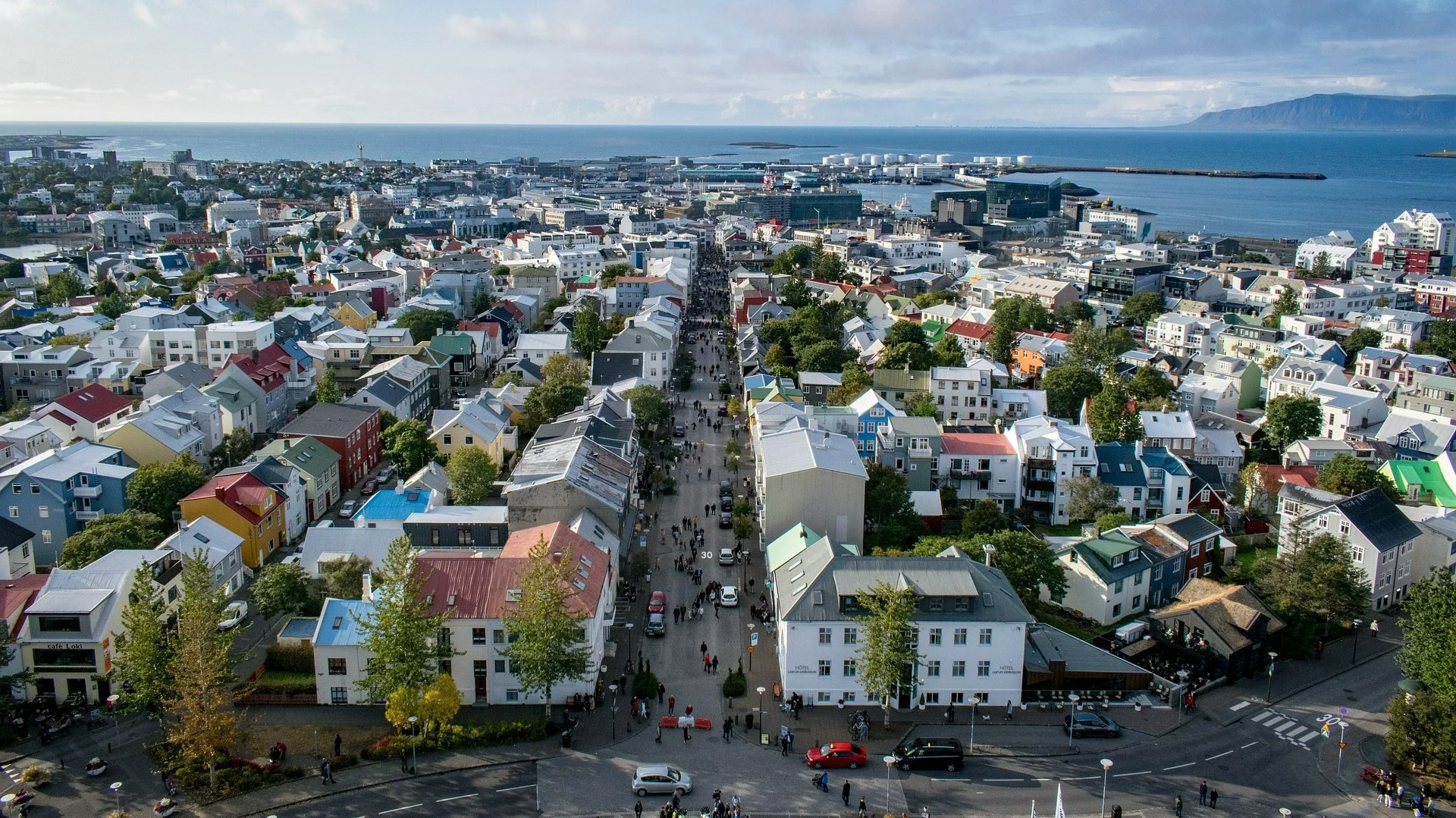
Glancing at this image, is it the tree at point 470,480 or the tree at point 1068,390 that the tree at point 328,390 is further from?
the tree at point 1068,390

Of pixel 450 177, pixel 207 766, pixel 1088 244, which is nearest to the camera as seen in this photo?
pixel 207 766

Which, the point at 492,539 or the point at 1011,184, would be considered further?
the point at 1011,184

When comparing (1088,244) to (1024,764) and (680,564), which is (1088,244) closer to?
(680,564)

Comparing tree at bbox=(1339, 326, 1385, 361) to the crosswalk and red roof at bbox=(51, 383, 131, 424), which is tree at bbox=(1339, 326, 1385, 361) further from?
red roof at bbox=(51, 383, 131, 424)

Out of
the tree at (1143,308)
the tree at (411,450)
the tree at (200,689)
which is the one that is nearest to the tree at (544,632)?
the tree at (200,689)

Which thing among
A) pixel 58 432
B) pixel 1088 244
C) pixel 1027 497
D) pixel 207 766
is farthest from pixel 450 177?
pixel 207 766

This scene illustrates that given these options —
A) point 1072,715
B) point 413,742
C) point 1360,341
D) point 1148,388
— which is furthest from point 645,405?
point 1360,341
